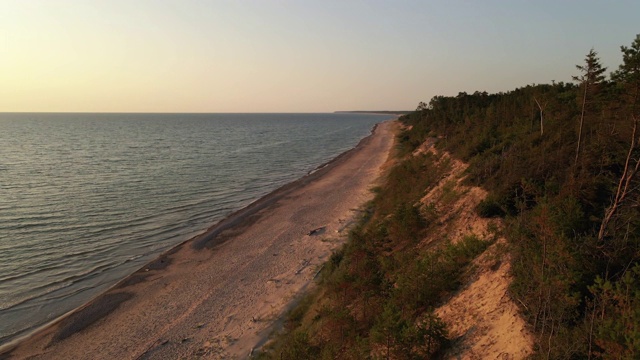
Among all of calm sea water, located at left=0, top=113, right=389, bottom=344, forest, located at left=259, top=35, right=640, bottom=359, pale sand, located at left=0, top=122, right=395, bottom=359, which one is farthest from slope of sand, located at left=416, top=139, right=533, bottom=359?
calm sea water, located at left=0, top=113, right=389, bottom=344

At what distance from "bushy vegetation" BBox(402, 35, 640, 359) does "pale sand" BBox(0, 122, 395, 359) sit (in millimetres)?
10133

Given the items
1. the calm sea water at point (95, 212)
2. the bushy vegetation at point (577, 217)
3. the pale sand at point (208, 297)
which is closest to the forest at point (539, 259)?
the bushy vegetation at point (577, 217)

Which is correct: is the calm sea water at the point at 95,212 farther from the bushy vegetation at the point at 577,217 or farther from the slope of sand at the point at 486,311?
the bushy vegetation at the point at 577,217

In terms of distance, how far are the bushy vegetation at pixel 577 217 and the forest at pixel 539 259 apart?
0.04 metres

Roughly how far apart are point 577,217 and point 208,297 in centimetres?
1623

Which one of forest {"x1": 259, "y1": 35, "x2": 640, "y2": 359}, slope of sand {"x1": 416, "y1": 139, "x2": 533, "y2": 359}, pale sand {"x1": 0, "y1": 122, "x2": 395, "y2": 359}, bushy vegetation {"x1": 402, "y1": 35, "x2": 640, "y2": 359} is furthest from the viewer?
pale sand {"x1": 0, "y1": 122, "x2": 395, "y2": 359}

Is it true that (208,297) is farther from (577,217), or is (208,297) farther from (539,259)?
(577,217)

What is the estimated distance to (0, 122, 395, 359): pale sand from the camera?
577 inches

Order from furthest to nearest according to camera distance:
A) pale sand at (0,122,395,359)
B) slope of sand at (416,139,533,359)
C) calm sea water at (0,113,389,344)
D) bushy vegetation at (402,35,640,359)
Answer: calm sea water at (0,113,389,344)
pale sand at (0,122,395,359)
slope of sand at (416,139,533,359)
bushy vegetation at (402,35,640,359)

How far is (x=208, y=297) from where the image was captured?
59.6ft

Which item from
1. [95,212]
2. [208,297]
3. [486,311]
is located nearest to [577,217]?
[486,311]

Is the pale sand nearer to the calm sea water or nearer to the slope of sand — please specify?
the calm sea water

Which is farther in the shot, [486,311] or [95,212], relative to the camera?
[95,212]

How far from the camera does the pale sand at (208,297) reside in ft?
48.1
